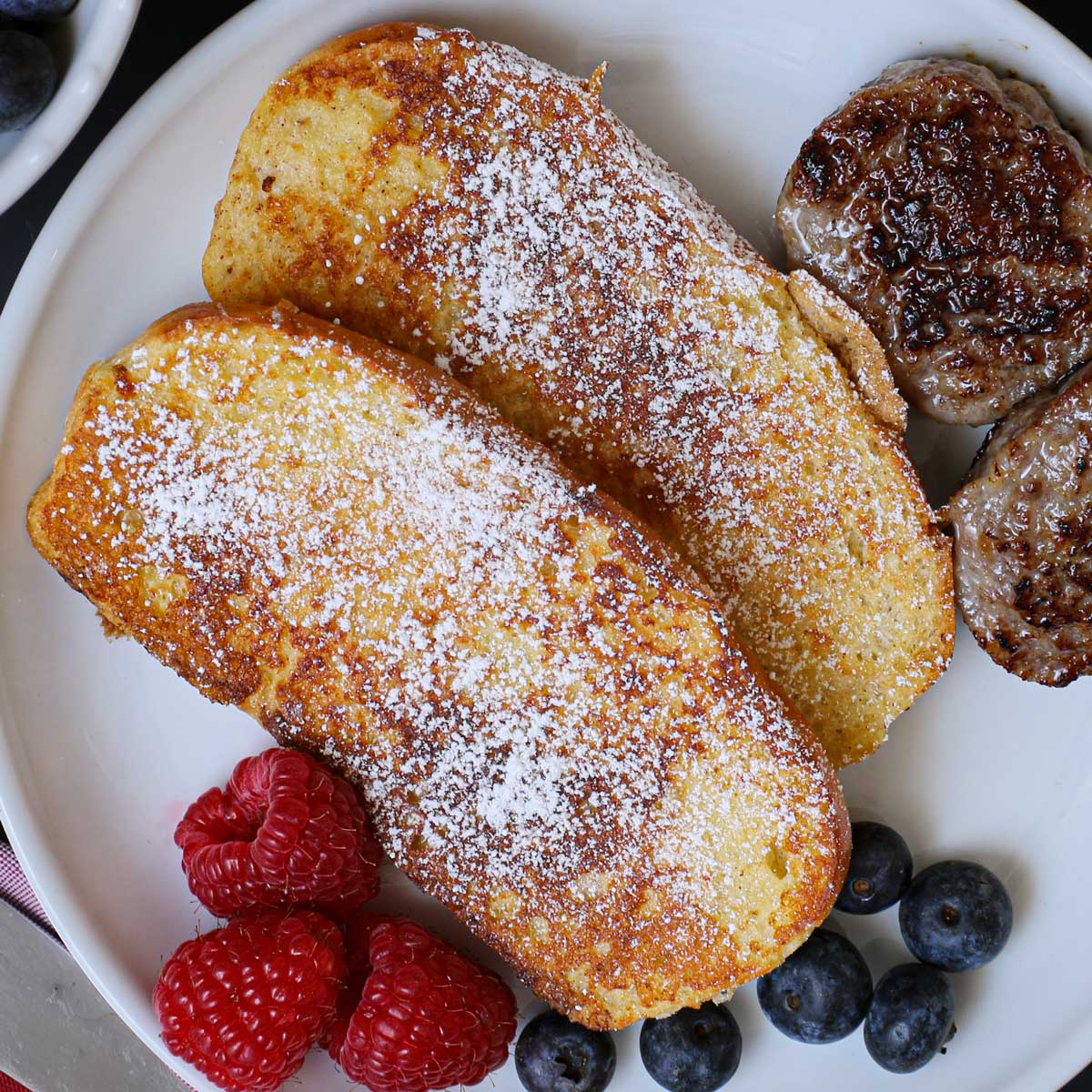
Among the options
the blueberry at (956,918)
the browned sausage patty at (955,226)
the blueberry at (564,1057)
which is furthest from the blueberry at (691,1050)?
the browned sausage patty at (955,226)

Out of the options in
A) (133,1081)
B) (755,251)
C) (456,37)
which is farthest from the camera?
(133,1081)

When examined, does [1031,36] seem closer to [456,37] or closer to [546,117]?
[546,117]

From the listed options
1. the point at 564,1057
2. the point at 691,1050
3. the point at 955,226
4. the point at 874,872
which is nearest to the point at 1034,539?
the point at 955,226

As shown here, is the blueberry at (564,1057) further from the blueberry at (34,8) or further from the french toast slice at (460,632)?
the blueberry at (34,8)

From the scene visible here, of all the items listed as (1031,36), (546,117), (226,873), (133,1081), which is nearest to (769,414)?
(546,117)

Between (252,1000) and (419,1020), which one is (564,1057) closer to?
(419,1020)

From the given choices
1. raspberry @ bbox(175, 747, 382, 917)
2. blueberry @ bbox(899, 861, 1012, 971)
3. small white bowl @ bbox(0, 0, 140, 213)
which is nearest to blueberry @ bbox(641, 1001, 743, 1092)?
blueberry @ bbox(899, 861, 1012, 971)

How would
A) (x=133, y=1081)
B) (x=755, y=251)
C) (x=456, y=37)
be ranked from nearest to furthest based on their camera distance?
(x=456, y=37)
(x=755, y=251)
(x=133, y=1081)
